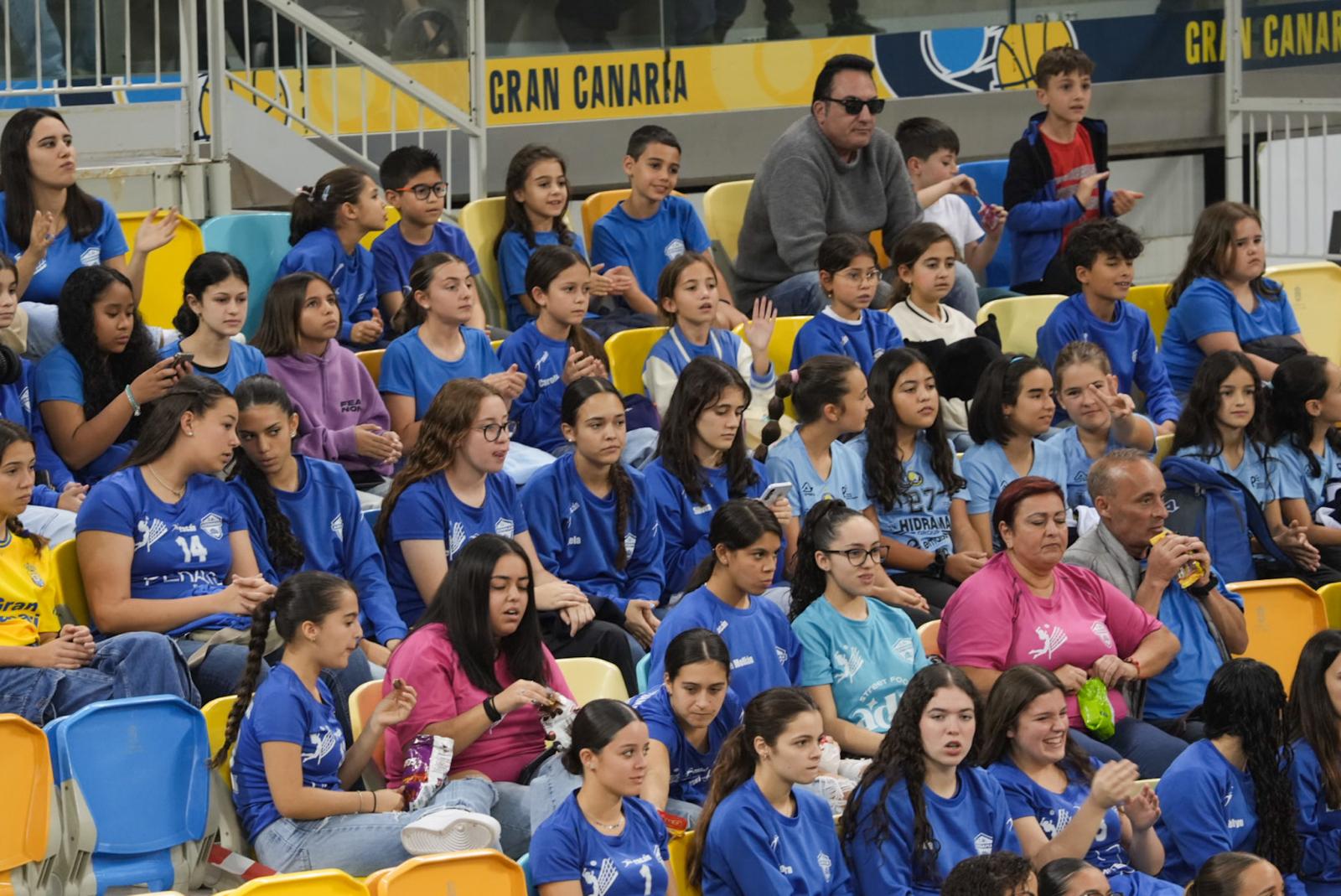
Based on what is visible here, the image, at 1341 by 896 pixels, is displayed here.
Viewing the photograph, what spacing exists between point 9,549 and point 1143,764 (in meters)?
2.80

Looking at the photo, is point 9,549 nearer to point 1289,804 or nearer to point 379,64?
point 1289,804

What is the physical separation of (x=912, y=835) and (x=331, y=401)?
2.25 metres

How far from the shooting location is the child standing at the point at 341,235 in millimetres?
6453

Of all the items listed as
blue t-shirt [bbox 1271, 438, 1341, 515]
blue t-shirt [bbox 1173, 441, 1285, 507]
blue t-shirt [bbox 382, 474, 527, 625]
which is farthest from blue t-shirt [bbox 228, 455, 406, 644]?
blue t-shirt [bbox 1271, 438, 1341, 515]

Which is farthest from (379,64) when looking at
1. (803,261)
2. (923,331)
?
(923,331)

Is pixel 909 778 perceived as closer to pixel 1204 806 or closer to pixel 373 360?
pixel 1204 806

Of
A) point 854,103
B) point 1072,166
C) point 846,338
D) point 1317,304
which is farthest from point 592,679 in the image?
point 1317,304

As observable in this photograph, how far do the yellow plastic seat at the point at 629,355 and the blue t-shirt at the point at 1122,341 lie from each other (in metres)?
1.42

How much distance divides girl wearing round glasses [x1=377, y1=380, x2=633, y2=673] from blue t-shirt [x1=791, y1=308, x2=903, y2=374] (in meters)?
1.57

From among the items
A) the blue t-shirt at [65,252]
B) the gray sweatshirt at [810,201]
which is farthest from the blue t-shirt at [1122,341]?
the blue t-shirt at [65,252]

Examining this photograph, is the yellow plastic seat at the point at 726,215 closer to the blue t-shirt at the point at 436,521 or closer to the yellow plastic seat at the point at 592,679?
the blue t-shirt at the point at 436,521

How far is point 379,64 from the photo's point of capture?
7719 mm

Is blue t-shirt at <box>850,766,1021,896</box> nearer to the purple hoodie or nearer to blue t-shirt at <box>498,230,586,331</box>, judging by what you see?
the purple hoodie

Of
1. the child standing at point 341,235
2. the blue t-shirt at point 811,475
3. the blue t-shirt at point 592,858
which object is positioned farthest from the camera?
the child standing at point 341,235
